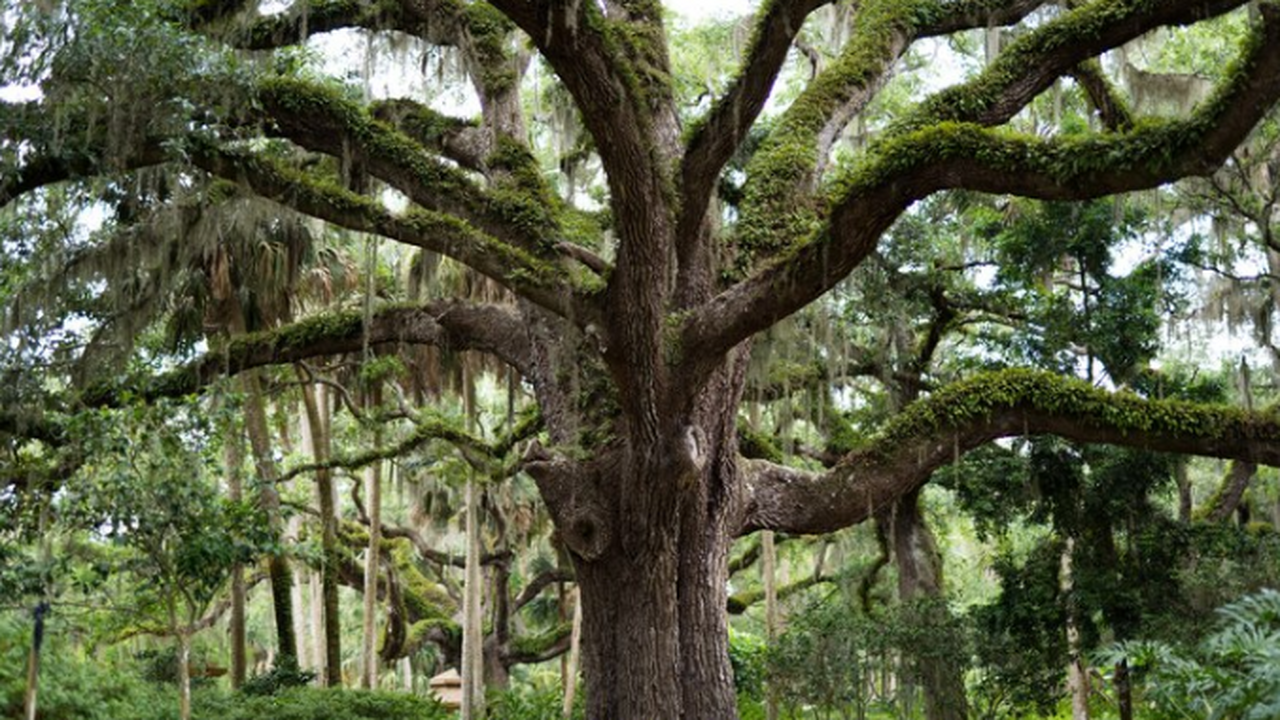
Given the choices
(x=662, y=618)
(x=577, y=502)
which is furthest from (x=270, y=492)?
(x=662, y=618)

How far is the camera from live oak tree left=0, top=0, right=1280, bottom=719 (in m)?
7.27

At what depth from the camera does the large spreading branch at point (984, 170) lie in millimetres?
6629

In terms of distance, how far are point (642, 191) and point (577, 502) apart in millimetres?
2614

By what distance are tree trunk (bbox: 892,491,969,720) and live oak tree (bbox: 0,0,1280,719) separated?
12.8ft

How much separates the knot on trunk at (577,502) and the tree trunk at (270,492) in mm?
3595

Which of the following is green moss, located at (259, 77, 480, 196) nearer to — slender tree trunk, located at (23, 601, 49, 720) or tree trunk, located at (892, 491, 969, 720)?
slender tree trunk, located at (23, 601, 49, 720)

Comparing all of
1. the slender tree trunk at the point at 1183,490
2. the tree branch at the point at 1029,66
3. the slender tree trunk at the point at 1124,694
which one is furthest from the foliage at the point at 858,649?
the tree branch at the point at 1029,66

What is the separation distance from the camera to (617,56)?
22.9ft

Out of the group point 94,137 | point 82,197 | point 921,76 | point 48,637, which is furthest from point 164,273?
point 921,76

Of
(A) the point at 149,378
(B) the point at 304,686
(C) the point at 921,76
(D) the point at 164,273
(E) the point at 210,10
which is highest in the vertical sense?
(C) the point at 921,76

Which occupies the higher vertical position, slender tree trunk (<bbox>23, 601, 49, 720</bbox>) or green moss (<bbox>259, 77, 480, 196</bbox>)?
green moss (<bbox>259, 77, 480, 196</bbox>)

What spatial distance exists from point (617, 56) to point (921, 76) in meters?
11.0

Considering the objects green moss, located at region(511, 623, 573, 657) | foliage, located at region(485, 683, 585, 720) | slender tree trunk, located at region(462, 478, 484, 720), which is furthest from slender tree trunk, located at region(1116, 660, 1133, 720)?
green moss, located at region(511, 623, 573, 657)

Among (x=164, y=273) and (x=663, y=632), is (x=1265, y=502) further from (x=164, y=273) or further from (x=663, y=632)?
(x=164, y=273)
